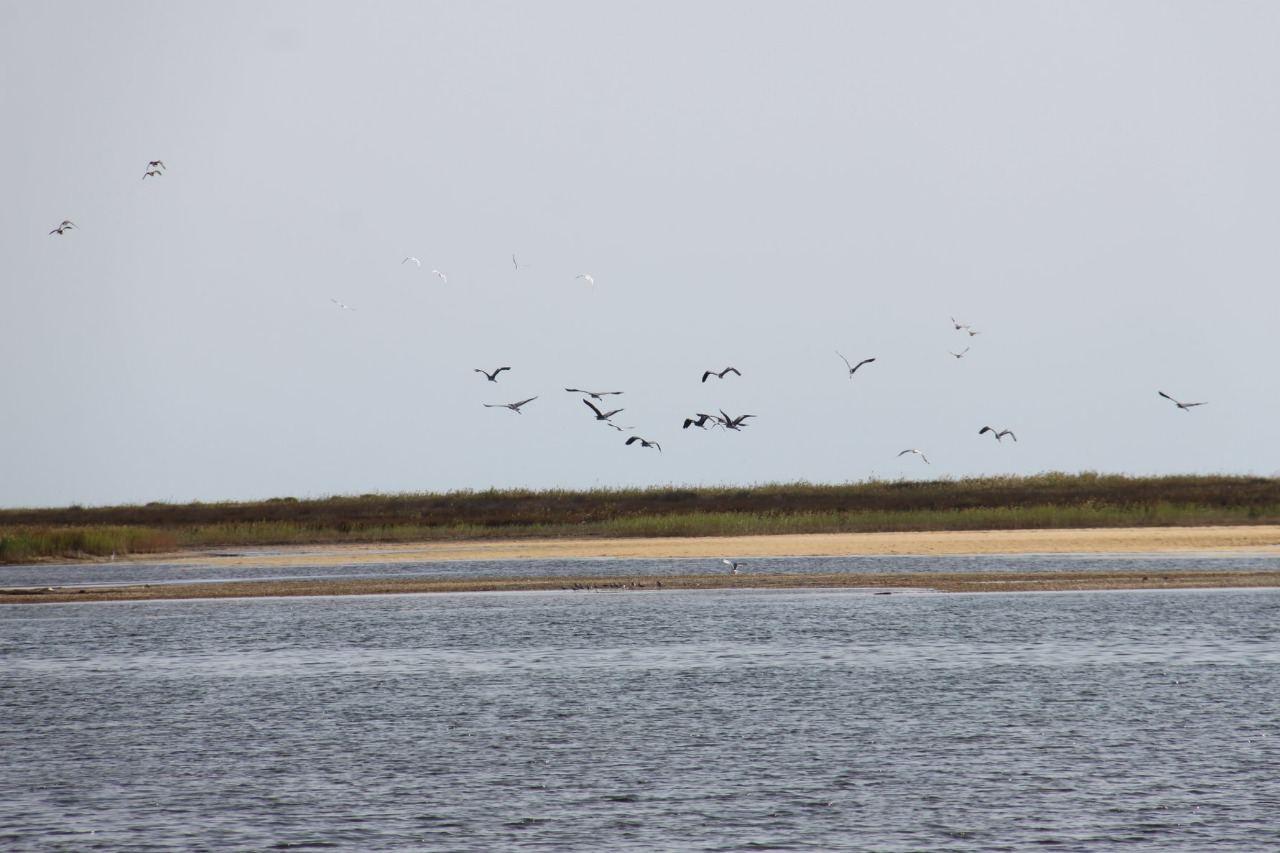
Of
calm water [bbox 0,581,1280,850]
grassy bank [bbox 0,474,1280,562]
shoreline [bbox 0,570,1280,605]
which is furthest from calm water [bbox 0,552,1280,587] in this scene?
calm water [bbox 0,581,1280,850]

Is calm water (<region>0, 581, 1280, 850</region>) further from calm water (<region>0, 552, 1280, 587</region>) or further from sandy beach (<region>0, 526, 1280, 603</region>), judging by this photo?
calm water (<region>0, 552, 1280, 587</region>)

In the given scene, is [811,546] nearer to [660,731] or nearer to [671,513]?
[671,513]

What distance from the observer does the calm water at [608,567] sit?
2037 inches

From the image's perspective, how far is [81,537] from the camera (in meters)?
68.4

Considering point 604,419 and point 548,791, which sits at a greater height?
point 604,419

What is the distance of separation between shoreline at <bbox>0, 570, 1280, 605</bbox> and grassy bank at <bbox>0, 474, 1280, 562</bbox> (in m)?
19.6

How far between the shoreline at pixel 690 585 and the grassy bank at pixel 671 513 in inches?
774

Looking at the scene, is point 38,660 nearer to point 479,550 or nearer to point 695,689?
point 695,689

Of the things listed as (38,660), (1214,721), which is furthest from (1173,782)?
(38,660)

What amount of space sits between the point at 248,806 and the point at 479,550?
49586 mm

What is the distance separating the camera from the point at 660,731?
22.7m

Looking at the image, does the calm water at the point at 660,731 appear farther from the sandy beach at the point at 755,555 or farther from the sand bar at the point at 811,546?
the sand bar at the point at 811,546

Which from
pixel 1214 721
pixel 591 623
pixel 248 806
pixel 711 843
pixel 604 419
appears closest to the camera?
pixel 711 843

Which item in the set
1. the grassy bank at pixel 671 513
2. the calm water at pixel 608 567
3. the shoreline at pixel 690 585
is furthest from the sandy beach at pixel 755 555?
the grassy bank at pixel 671 513
